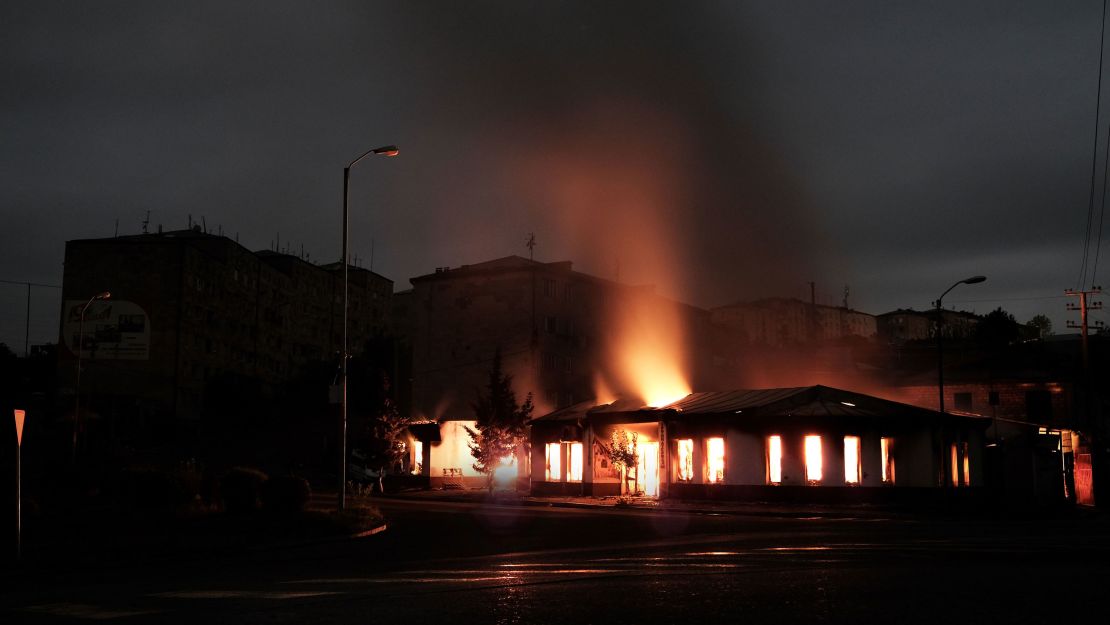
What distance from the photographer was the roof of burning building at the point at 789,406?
37.8 meters

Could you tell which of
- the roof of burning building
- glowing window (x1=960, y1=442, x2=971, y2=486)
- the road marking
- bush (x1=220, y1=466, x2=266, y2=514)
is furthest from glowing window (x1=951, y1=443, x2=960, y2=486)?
the road marking

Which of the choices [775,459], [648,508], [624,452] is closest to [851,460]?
[775,459]

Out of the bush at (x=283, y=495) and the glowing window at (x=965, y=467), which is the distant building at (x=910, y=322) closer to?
the glowing window at (x=965, y=467)

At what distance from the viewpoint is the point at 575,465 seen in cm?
4550

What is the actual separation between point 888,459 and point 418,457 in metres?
28.2

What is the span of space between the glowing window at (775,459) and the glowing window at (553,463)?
11447 millimetres

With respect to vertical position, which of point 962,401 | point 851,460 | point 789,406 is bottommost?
point 851,460

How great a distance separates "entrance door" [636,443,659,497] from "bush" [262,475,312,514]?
21.4 m

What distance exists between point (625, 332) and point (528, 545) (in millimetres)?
53935

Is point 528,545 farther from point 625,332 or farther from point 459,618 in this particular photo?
point 625,332

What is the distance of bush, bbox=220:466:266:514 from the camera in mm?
24375

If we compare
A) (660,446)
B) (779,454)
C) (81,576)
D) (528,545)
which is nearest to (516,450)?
(660,446)

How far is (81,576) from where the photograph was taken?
14.2 metres

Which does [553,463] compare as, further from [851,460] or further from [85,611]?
[85,611]
